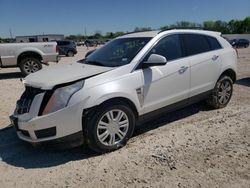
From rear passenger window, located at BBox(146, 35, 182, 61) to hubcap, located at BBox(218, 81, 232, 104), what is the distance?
4.78 ft

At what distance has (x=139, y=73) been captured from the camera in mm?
4148

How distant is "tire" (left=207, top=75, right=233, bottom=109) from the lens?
218 inches

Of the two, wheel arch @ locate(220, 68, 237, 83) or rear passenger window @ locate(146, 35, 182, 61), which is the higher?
rear passenger window @ locate(146, 35, 182, 61)

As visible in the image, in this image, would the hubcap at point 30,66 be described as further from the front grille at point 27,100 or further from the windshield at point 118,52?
the front grille at point 27,100

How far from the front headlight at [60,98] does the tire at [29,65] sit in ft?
27.4

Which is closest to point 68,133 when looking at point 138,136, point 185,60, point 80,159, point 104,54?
point 80,159

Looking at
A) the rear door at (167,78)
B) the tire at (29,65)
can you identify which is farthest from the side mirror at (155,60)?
the tire at (29,65)

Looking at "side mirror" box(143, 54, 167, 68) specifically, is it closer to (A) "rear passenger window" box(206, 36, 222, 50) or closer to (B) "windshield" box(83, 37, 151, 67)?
(B) "windshield" box(83, 37, 151, 67)

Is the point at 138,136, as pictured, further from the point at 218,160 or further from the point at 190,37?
the point at 190,37

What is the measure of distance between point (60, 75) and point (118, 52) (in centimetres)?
118

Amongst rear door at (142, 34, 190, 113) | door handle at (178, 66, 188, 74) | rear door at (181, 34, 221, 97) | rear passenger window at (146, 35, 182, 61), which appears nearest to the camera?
rear door at (142, 34, 190, 113)

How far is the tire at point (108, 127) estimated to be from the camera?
12.1 ft

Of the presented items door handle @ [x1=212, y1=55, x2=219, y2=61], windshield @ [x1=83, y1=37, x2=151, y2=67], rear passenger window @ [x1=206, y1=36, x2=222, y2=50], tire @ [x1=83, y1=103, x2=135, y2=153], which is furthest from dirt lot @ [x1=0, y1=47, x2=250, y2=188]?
rear passenger window @ [x1=206, y1=36, x2=222, y2=50]

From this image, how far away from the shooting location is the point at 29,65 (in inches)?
450
